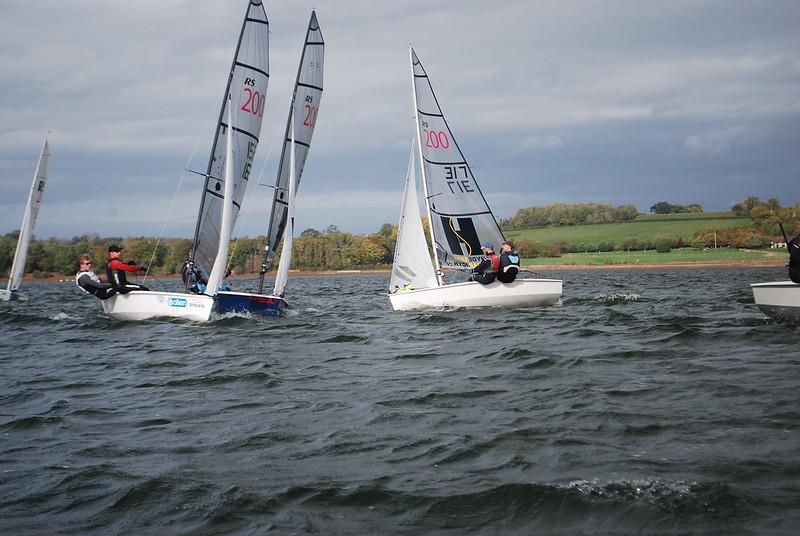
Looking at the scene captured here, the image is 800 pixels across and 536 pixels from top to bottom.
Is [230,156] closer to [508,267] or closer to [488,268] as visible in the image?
[488,268]

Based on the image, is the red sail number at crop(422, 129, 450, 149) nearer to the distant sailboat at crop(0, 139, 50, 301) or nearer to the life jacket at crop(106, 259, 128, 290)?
the life jacket at crop(106, 259, 128, 290)

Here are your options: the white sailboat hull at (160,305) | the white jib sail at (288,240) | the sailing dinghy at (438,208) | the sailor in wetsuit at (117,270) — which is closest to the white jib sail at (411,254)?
the sailing dinghy at (438,208)

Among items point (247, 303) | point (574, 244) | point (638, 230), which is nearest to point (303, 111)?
point (247, 303)

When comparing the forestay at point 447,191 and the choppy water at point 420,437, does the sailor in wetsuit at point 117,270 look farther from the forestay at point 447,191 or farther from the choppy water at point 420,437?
the forestay at point 447,191

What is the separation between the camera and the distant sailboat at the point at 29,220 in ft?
108

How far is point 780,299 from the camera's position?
504 inches

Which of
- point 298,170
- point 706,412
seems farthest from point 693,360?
point 298,170

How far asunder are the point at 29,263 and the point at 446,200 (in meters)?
92.4

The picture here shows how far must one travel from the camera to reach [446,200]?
2116 centimetres

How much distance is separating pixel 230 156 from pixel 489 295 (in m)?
7.24

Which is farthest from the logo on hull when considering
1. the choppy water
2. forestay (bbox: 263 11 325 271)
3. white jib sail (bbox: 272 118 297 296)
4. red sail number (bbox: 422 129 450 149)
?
red sail number (bbox: 422 129 450 149)

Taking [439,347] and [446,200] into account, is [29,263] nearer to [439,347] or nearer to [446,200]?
[446,200]

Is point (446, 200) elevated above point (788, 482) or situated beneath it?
elevated above

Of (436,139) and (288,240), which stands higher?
(436,139)
